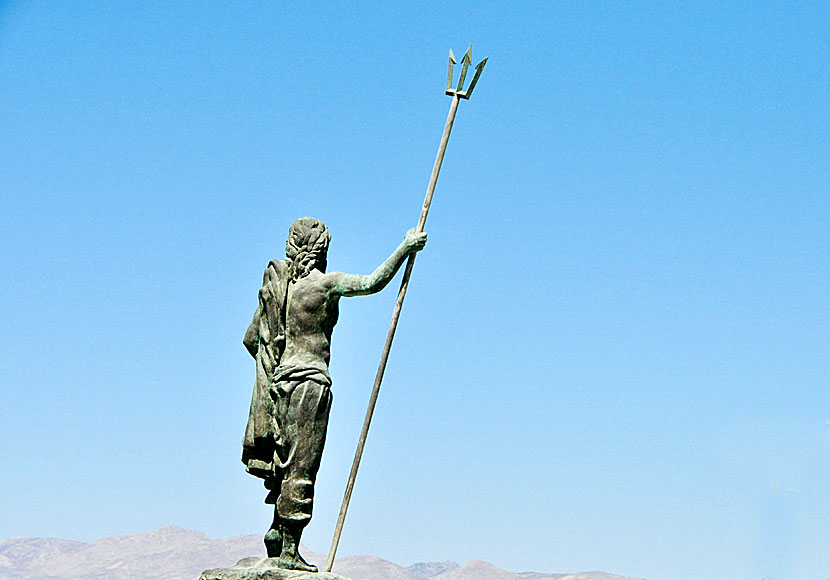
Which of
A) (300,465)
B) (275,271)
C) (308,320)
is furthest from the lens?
(275,271)

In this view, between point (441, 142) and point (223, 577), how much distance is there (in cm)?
468

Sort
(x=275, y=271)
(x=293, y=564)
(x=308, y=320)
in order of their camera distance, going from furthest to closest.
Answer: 1. (x=275, y=271)
2. (x=308, y=320)
3. (x=293, y=564)

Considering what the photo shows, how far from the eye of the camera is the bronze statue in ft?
38.6

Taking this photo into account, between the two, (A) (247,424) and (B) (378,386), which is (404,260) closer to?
(B) (378,386)

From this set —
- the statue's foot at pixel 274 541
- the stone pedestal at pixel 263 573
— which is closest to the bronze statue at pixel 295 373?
the statue's foot at pixel 274 541

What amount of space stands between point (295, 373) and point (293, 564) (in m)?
1.76

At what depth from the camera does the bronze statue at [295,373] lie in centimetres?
1176

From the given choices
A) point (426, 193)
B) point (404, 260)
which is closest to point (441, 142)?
point (426, 193)

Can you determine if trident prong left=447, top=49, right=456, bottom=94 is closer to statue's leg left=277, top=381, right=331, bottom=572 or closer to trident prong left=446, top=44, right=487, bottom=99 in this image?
trident prong left=446, top=44, right=487, bottom=99

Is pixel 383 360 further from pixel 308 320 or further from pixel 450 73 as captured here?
pixel 450 73

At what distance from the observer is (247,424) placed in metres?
12.1

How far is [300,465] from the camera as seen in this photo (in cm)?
1176

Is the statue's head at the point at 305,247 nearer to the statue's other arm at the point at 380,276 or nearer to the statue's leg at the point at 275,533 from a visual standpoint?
the statue's other arm at the point at 380,276

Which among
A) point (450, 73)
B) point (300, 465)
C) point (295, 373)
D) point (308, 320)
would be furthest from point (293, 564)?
point (450, 73)
